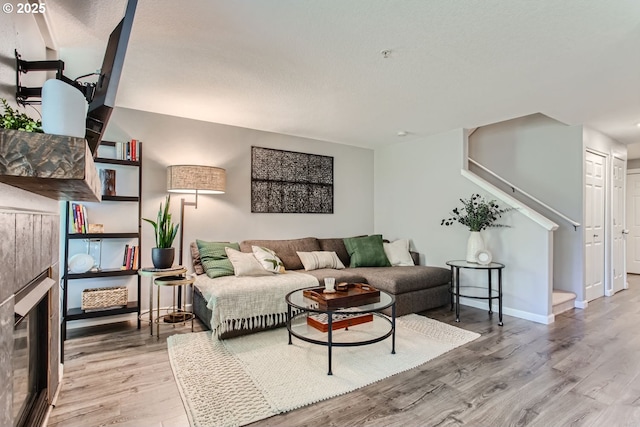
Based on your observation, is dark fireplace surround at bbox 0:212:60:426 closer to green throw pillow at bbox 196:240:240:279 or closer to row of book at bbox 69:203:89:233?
row of book at bbox 69:203:89:233

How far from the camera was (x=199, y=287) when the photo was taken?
321cm

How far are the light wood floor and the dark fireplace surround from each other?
0.94 ft

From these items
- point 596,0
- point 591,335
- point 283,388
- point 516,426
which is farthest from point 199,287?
point 591,335

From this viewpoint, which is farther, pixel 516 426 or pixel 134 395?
pixel 134 395

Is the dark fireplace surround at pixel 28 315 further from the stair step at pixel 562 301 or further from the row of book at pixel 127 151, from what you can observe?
the stair step at pixel 562 301

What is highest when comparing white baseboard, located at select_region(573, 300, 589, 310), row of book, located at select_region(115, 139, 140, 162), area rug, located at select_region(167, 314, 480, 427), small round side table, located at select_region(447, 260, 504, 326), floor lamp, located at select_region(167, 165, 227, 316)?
row of book, located at select_region(115, 139, 140, 162)

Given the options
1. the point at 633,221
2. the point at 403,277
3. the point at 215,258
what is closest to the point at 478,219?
the point at 403,277

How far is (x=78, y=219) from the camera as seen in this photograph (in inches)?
118

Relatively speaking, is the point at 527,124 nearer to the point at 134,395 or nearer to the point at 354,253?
the point at 354,253

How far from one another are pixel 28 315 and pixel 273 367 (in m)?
1.47

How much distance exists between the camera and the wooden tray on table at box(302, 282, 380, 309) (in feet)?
8.10

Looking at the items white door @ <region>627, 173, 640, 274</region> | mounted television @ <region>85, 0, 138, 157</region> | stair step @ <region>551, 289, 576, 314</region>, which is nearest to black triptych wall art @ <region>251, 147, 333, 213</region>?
mounted television @ <region>85, 0, 138, 157</region>

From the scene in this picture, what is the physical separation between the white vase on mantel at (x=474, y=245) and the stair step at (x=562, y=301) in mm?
956

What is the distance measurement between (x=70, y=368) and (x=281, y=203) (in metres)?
2.75
